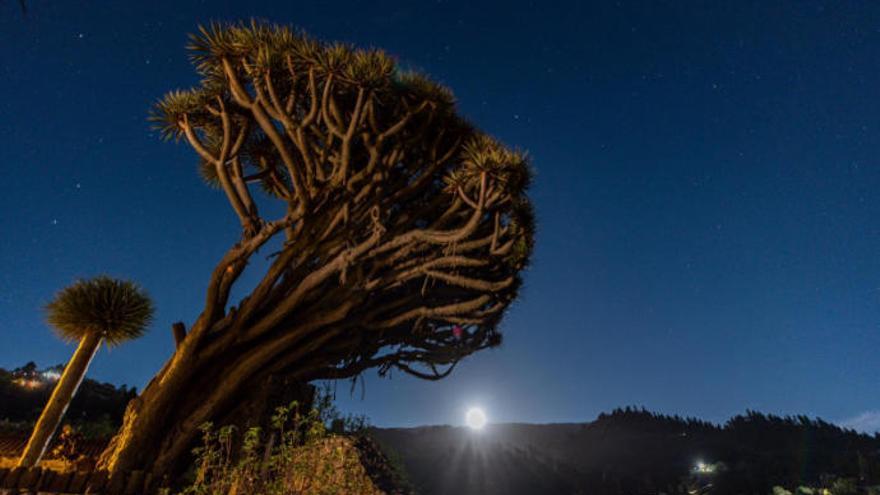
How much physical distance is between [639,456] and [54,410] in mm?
28915

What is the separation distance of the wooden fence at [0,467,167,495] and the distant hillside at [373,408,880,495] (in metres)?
10.1

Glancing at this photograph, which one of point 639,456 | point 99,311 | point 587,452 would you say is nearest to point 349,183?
point 99,311

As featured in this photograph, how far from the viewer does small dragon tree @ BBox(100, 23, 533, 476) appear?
6758mm

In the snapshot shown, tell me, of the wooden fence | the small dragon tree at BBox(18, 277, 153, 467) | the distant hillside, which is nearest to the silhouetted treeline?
the small dragon tree at BBox(18, 277, 153, 467)

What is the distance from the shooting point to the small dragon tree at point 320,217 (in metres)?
6.76

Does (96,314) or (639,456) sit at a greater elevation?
(96,314)

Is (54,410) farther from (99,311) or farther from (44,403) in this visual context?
(44,403)

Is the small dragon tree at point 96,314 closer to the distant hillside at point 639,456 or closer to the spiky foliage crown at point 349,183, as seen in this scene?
the spiky foliage crown at point 349,183

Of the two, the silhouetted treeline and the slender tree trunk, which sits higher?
the silhouetted treeline

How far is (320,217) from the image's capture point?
7.69m

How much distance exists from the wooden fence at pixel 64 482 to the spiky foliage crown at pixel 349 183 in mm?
2498

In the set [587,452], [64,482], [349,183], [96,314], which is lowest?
[64,482]

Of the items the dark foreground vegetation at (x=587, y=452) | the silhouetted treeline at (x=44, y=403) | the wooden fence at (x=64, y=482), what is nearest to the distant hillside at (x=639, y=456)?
the dark foreground vegetation at (x=587, y=452)

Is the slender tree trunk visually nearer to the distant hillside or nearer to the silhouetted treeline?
the silhouetted treeline
